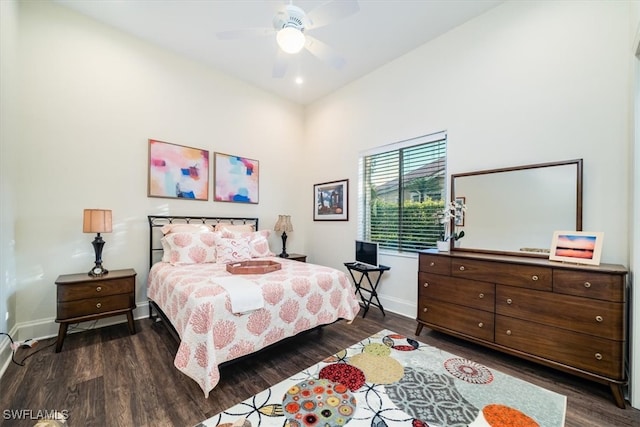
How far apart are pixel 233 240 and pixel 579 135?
3.68 m

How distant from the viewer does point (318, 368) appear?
2.23m

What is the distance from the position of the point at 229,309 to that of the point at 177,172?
8.16 feet

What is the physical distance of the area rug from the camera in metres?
1.66

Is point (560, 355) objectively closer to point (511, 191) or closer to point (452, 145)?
point (511, 191)

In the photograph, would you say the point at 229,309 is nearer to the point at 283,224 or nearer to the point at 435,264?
the point at 435,264

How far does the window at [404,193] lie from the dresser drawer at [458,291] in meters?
0.72

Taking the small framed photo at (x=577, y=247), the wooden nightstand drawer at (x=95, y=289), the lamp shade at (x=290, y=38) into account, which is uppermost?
the lamp shade at (x=290, y=38)

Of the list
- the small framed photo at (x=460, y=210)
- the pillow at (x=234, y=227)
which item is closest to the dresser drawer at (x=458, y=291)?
the small framed photo at (x=460, y=210)

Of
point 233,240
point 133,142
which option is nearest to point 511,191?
point 233,240

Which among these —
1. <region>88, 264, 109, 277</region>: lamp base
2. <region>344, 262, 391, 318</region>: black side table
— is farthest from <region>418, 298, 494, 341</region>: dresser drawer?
<region>88, 264, 109, 277</region>: lamp base

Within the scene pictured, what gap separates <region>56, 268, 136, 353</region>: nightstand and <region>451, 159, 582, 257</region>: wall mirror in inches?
145

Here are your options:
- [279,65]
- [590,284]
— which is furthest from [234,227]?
[590,284]

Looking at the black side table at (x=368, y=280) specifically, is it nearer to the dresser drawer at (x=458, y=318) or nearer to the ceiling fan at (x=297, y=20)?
the dresser drawer at (x=458, y=318)

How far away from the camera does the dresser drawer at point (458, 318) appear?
241 cm
